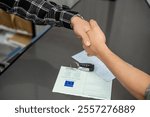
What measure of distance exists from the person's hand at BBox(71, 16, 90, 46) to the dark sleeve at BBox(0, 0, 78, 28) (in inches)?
1.1

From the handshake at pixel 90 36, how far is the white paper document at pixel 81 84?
113mm

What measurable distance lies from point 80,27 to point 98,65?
215 mm

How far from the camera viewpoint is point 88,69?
1099 mm

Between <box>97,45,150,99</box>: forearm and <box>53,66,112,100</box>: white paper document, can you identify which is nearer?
<box>97,45,150,99</box>: forearm

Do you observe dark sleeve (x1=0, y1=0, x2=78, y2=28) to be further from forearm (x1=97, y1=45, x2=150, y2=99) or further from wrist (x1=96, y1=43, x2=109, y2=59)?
forearm (x1=97, y1=45, x2=150, y2=99)

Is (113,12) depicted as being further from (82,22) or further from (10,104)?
(10,104)

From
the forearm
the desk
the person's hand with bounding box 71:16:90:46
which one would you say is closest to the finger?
the person's hand with bounding box 71:16:90:46

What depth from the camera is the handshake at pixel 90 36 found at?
41.6 inches

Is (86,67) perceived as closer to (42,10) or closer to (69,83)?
(69,83)

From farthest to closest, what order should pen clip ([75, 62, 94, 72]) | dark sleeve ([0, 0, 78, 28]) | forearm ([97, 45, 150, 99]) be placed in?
1. dark sleeve ([0, 0, 78, 28])
2. pen clip ([75, 62, 94, 72])
3. forearm ([97, 45, 150, 99])

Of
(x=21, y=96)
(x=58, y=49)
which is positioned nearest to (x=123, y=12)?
(x=58, y=49)

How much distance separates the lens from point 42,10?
123cm

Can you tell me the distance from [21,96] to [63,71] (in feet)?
0.74

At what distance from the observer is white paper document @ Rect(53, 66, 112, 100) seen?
0.99 metres
